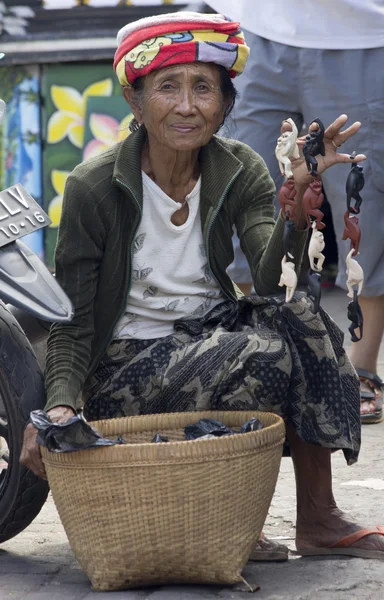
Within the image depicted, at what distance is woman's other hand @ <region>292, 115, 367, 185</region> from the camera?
255cm

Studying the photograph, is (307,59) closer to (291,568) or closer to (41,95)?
(291,568)

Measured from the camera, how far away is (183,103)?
9.45ft

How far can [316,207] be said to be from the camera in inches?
102

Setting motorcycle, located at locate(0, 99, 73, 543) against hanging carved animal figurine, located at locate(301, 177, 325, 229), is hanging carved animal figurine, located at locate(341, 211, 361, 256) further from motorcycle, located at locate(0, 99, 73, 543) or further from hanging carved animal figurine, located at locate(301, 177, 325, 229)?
motorcycle, located at locate(0, 99, 73, 543)

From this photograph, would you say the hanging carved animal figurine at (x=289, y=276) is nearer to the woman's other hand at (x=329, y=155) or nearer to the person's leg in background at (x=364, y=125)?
the woman's other hand at (x=329, y=155)

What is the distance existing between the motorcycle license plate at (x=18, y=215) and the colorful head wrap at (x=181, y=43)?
43 centimetres

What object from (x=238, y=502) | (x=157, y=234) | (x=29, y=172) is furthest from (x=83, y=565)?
(x=29, y=172)

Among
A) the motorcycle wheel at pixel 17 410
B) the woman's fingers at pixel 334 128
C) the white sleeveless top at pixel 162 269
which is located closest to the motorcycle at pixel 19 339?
the motorcycle wheel at pixel 17 410

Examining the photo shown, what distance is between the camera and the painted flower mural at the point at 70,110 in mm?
7938

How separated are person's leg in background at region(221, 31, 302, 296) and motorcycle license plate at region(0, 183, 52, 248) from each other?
151 cm

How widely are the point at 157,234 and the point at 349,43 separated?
151 cm

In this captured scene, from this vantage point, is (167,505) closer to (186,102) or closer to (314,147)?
(314,147)

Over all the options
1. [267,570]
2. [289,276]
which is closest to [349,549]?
[267,570]

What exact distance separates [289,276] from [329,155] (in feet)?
0.96
